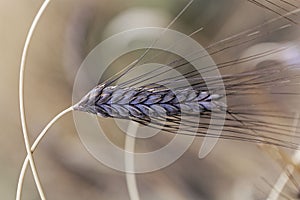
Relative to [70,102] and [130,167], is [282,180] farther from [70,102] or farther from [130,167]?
[70,102]

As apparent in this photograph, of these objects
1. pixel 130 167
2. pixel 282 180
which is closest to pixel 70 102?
pixel 130 167

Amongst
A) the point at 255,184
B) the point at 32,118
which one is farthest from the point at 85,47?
the point at 255,184

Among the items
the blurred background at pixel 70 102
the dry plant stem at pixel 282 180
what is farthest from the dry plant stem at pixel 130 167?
the dry plant stem at pixel 282 180

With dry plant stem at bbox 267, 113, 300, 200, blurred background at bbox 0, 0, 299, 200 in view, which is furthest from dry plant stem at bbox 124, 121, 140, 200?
dry plant stem at bbox 267, 113, 300, 200

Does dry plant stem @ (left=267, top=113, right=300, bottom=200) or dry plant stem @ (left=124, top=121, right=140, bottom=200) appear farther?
dry plant stem @ (left=124, top=121, right=140, bottom=200)

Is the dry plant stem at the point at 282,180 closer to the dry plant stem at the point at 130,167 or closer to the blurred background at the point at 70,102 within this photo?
the blurred background at the point at 70,102

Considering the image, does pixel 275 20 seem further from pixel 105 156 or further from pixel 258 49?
pixel 105 156

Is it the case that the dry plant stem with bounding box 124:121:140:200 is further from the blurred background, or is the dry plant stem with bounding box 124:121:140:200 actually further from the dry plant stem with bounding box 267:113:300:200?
the dry plant stem with bounding box 267:113:300:200

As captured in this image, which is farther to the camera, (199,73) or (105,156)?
(105,156)
